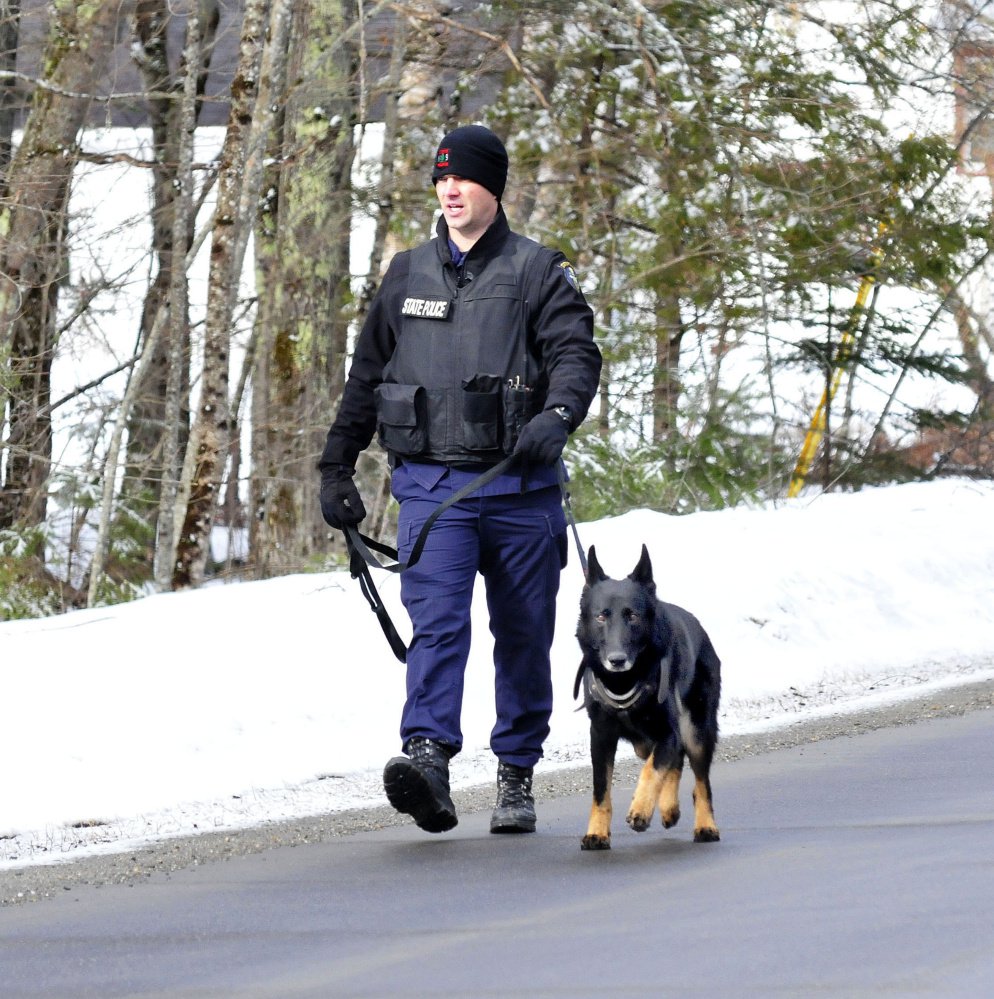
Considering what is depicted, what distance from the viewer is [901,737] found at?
8.11 meters

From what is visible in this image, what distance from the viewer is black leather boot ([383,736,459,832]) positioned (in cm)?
574

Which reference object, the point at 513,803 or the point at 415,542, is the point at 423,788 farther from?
the point at 415,542

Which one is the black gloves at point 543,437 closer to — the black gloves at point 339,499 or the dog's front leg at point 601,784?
the black gloves at point 339,499

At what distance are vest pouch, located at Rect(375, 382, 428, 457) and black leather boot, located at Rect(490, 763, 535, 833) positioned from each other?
111cm

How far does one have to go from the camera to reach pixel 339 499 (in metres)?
6.37

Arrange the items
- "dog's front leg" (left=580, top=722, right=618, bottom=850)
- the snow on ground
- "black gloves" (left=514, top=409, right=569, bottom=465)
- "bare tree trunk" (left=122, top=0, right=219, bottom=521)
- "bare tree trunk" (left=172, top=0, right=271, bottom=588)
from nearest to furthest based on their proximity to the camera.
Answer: "dog's front leg" (left=580, top=722, right=618, bottom=850), "black gloves" (left=514, top=409, right=569, bottom=465), the snow on ground, "bare tree trunk" (left=172, top=0, right=271, bottom=588), "bare tree trunk" (left=122, top=0, right=219, bottom=521)

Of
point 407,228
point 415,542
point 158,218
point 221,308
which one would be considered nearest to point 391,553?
point 415,542

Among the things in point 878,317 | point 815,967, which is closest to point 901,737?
point 815,967

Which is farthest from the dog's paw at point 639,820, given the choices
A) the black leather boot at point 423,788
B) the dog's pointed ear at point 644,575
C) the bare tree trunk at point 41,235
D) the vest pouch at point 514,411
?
the bare tree trunk at point 41,235

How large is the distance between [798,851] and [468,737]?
3.01m

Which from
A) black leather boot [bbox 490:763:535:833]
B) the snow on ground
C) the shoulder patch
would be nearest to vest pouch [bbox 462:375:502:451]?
the shoulder patch

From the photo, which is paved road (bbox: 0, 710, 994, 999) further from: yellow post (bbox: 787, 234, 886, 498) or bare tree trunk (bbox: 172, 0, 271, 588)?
yellow post (bbox: 787, 234, 886, 498)

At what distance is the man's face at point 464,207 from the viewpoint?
20.1 feet

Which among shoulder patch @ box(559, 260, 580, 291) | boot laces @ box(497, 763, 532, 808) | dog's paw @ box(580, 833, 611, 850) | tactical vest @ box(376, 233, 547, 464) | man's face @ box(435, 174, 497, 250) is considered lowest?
dog's paw @ box(580, 833, 611, 850)
